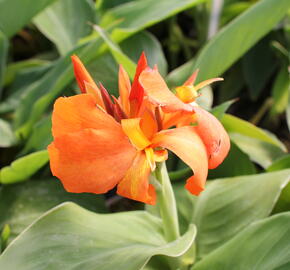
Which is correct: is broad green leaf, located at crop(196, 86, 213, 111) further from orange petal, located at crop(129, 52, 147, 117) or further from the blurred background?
orange petal, located at crop(129, 52, 147, 117)

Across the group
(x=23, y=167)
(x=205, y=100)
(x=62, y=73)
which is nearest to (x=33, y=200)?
(x=23, y=167)

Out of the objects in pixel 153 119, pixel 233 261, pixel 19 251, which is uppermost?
pixel 153 119

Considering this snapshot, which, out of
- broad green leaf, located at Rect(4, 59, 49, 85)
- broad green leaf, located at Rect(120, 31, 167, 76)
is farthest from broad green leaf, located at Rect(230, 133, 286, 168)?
broad green leaf, located at Rect(4, 59, 49, 85)

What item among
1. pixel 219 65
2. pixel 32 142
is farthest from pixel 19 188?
pixel 219 65

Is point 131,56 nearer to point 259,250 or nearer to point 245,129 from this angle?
point 245,129

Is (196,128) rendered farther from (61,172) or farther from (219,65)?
(219,65)

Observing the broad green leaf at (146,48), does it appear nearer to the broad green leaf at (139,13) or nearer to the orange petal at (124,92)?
the broad green leaf at (139,13)
